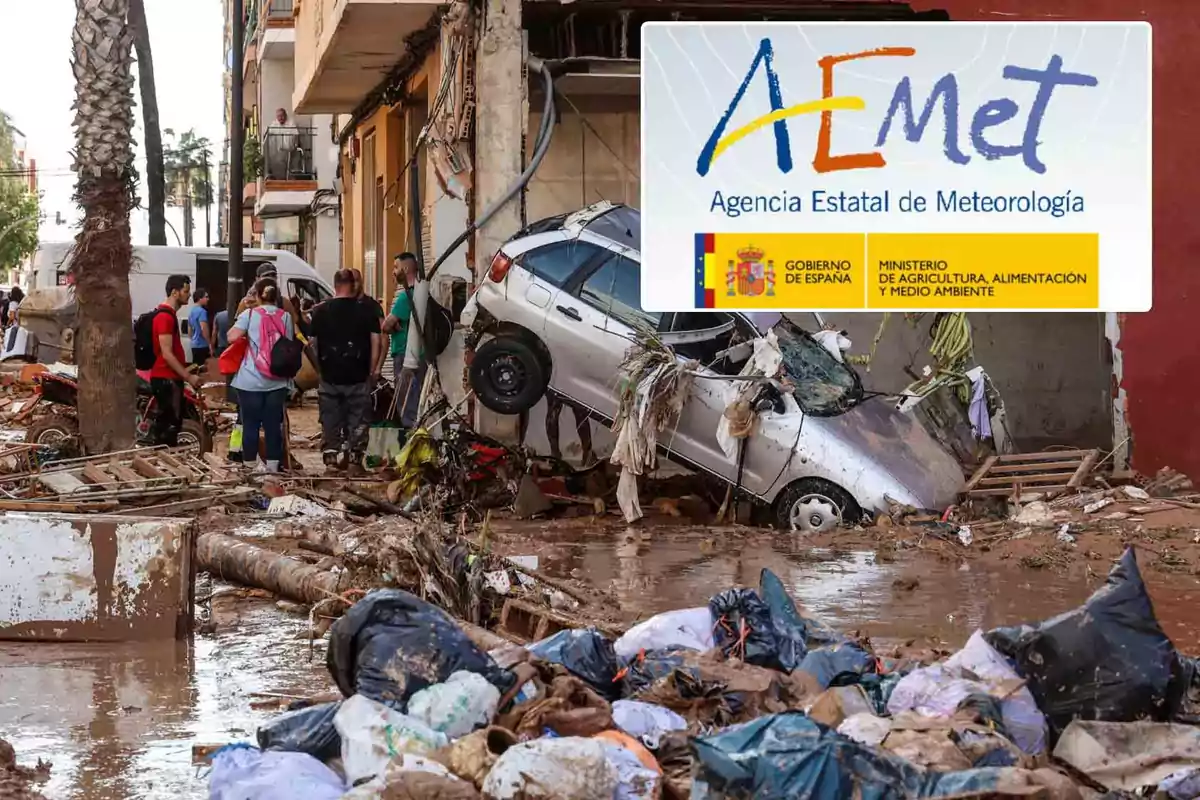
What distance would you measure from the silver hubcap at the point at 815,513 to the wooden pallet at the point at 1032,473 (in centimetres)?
121

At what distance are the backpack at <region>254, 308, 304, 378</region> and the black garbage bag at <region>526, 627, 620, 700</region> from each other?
6647 millimetres

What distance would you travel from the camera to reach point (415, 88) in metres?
16.5

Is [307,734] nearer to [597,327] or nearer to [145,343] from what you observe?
[597,327]

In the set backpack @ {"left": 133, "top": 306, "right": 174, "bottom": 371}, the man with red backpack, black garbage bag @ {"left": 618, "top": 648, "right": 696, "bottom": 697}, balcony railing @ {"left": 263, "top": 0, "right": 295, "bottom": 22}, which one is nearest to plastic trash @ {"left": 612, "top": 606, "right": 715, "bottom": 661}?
black garbage bag @ {"left": 618, "top": 648, "right": 696, "bottom": 697}

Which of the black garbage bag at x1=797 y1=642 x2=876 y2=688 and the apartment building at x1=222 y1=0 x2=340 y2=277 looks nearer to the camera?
the black garbage bag at x1=797 y1=642 x2=876 y2=688

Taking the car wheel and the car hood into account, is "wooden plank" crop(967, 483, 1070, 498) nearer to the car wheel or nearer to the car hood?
the car hood

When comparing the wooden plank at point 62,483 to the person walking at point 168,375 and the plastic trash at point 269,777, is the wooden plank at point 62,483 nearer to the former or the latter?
the person walking at point 168,375

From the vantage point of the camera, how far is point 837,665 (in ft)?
18.8

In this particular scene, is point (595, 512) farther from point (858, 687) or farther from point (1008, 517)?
point (858, 687)

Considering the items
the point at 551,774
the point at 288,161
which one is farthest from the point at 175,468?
the point at 288,161

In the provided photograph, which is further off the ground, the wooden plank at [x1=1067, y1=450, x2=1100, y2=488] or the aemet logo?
the aemet logo

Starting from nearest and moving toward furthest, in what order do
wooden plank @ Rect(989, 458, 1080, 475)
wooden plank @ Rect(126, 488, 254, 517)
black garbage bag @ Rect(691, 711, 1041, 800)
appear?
1. black garbage bag @ Rect(691, 711, 1041, 800)
2. wooden plank @ Rect(126, 488, 254, 517)
3. wooden plank @ Rect(989, 458, 1080, 475)

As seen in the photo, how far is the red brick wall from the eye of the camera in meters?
12.7

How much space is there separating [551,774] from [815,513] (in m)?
6.30
